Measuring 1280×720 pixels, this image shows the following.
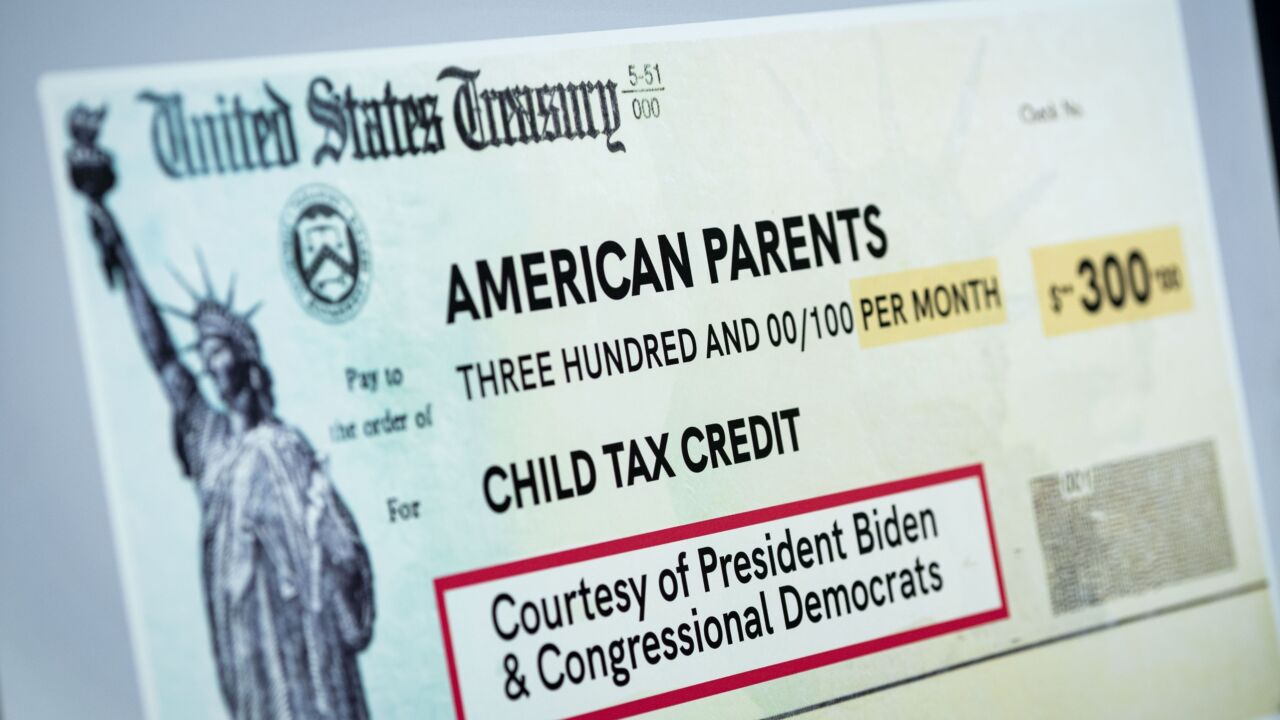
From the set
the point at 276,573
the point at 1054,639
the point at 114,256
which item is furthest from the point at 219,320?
the point at 1054,639

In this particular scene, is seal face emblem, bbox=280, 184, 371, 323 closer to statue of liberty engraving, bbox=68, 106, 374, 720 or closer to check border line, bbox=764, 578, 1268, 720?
statue of liberty engraving, bbox=68, 106, 374, 720

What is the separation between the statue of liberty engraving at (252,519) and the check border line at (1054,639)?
40 cm

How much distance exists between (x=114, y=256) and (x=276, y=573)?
28 centimetres

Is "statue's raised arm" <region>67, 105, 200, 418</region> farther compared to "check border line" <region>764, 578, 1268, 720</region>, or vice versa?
"check border line" <region>764, 578, 1268, 720</region>

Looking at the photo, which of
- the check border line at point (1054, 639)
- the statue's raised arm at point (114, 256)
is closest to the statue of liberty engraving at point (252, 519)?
the statue's raised arm at point (114, 256)

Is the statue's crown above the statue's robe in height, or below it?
above

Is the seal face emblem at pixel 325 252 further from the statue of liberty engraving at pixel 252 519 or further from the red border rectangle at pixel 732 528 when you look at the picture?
the red border rectangle at pixel 732 528

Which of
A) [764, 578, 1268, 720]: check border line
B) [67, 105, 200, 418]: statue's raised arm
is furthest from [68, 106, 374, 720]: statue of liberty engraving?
[764, 578, 1268, 720]: check border line

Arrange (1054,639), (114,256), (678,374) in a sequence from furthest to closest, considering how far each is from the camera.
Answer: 1. (1054,639)
2. (678,374)
3. (114,256)

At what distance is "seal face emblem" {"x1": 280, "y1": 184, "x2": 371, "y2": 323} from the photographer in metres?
0.97

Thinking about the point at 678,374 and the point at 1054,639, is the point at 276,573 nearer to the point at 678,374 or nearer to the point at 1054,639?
the point at 678,374

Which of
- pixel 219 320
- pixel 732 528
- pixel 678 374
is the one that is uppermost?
pixel 219 320

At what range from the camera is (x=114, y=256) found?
93 centimetres

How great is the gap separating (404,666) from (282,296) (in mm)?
323
